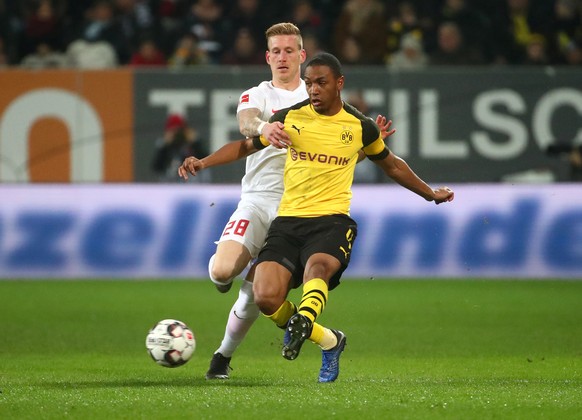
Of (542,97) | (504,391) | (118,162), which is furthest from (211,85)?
(504,391)

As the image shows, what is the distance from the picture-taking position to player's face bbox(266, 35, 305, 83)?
8.24 meters

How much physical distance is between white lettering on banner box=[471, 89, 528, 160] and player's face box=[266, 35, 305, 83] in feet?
28.7

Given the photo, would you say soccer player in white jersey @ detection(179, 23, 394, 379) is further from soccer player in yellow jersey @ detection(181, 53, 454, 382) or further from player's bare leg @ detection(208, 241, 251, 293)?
soccer player in yellow jersey @ detection(181, 53, 454, 382)

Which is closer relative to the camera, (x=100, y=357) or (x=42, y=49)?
(x=100, y=357)

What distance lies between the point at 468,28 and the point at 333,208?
10.7 meters

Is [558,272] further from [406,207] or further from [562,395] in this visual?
[562,395]

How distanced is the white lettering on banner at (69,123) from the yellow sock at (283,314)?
953cm

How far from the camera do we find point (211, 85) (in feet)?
55.4

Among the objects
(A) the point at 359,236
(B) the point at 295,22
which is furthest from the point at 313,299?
(B) the point at 295,22

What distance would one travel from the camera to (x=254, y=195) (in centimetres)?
835

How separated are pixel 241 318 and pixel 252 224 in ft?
2.06

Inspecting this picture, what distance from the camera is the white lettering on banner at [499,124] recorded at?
16.8 metres

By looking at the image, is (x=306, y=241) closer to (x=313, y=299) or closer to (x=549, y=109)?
(x=313, y=299)

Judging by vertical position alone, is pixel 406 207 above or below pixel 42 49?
below
